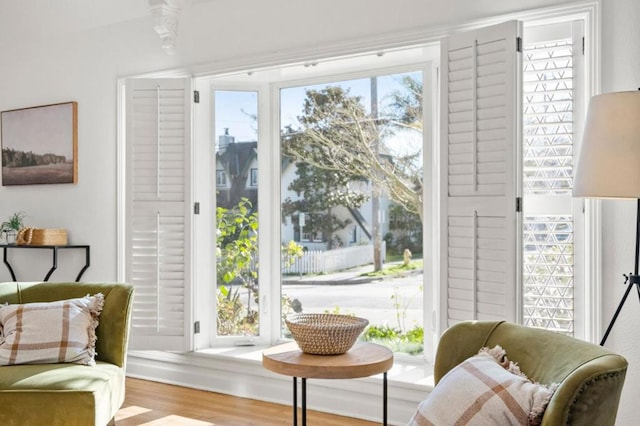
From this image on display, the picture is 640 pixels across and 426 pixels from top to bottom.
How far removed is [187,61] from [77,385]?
2318 millimetres

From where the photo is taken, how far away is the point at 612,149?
2.18 meters

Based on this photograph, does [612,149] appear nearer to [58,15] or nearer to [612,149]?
[612,149]

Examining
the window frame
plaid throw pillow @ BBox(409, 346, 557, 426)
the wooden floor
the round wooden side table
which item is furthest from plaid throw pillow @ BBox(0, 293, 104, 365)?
plaid throw pillow @ BBox(409, 346, 557, 426)

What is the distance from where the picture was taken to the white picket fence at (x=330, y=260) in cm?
401

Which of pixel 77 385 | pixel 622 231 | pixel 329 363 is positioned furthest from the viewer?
pixel 622 231

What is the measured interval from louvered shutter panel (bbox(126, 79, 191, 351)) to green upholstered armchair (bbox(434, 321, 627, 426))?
2.33 meters

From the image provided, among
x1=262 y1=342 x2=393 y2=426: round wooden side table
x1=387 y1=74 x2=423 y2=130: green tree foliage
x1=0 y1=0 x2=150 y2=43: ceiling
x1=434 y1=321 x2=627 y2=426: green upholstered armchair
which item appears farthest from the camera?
x1=0 y1=0 x2=150 y2=43: ceiling

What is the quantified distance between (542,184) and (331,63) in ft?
5.06

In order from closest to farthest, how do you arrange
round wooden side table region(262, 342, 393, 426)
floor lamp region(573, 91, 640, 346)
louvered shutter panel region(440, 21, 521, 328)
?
floor lamp region(573, 91, 640, 346) < round wooden side table region(262, 342, 393, 426) < louvered shutter panel region(440, 21, 521, 328)

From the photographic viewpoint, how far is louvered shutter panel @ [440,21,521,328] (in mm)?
2959

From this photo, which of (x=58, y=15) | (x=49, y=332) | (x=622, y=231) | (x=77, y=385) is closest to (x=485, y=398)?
(x=622, y=231)

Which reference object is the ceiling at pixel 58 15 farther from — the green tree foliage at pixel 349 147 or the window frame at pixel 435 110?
the green tree foliage at pixel 349 147

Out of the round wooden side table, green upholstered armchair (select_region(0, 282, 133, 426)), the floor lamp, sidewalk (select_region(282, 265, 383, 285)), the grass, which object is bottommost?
green upholstered armchair (select_region(0, 282, 133, 426))

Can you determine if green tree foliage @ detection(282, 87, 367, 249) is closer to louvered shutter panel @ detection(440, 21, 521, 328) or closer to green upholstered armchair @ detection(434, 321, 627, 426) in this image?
louvered shutter panel @ detection(440, 21, 521, 328)
